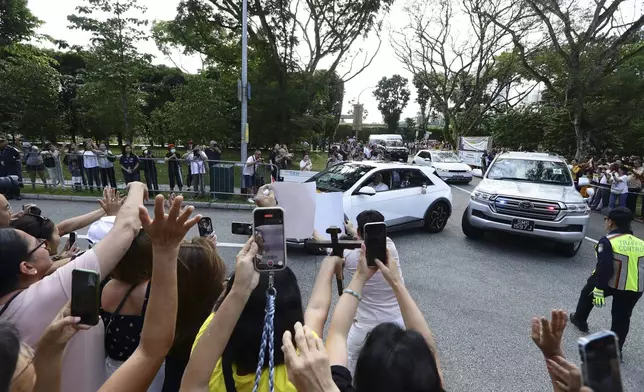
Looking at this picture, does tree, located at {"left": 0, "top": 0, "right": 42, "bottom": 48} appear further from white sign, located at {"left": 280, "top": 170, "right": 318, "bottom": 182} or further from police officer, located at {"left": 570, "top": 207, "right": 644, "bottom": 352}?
police officer, located at {"left": 570, "top": 207, "right": 644, "bottom": 352}

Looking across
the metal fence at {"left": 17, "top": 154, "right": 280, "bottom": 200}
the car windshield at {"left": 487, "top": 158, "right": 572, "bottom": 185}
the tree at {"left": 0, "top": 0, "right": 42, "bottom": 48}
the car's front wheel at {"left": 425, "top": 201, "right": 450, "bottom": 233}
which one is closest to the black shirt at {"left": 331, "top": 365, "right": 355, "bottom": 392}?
the car's front wheel at {"left": 425, "top": 201, "right": 450, "bottom": 233}

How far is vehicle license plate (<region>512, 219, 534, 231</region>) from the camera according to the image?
667 centimetres

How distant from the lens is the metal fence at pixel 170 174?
35.6ft

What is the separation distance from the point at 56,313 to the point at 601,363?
73.4 inches

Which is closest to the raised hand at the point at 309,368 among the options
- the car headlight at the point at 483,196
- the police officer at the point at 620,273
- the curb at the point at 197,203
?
the police officer at the point at 620,273

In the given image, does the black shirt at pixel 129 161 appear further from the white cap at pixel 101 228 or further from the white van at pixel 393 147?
the white van at pixel 393 147

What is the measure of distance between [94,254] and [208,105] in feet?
78.6

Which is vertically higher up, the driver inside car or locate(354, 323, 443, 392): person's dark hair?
locate(354, 323, 443, 392): person's dark hair

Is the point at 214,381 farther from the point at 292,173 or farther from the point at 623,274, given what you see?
the point at 292,173

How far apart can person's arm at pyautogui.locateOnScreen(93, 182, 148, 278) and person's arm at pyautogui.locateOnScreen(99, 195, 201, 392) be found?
0.43 metres

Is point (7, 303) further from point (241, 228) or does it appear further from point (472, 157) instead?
point (472, 157)

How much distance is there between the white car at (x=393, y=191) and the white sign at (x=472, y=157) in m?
19.2

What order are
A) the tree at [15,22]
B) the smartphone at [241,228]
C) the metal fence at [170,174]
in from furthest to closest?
the tree at [15,22] < the metal fence at [170,174] < the smartphone at [241,228]

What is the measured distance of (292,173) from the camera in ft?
29.3
